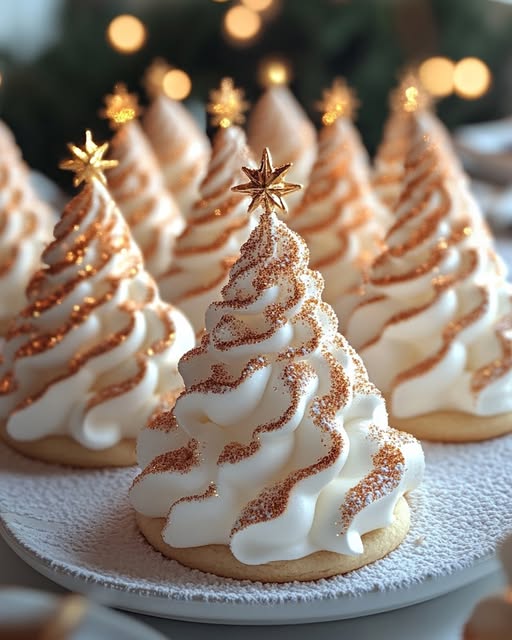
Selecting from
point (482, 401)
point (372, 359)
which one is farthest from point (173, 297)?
point (482, 401)

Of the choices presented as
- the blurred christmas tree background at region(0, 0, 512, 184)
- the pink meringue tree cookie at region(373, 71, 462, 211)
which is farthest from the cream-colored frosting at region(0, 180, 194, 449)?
the blurred christmas tree background at region(0, 0, 512, 184)

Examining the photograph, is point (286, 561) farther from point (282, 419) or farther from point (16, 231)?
point (16, 231)

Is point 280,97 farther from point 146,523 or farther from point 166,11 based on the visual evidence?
point 146,523

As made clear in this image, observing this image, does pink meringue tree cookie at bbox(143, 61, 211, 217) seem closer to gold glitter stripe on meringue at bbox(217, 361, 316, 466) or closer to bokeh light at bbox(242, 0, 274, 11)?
bokeh light at bbox(242, 0, 274, 11)

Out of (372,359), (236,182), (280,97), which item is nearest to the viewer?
(372,359)

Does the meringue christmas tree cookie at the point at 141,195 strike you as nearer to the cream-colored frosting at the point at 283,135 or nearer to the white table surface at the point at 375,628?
the cream-colored frosting at the point at 283,135

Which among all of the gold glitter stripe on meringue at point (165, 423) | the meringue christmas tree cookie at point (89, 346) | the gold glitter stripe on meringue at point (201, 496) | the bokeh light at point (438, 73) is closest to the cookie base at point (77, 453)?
the meringue christmas tree cookie at point (89, 346)

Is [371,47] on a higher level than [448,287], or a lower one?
higher
